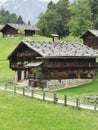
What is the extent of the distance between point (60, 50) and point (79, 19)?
159ft

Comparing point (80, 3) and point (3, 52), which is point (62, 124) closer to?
point (3, 52)

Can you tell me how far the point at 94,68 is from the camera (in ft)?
179

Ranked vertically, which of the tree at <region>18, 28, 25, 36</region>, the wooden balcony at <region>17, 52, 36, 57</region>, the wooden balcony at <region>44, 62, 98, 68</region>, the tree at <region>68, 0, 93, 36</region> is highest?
the tree at <region>68, 0, 93, 36</region>

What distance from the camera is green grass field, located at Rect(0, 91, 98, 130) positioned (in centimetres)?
2558

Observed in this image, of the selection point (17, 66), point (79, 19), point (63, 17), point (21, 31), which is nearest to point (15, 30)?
point (21, 31)

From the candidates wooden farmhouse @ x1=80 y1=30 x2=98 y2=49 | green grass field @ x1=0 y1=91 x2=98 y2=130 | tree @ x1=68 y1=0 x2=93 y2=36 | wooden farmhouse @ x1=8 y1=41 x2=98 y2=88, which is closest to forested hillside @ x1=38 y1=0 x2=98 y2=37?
tree @ x1=68 y1=0 x2=93 y2=36

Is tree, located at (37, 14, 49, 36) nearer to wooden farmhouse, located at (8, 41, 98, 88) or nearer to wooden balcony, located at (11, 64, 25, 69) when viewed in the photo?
wooden balcony, located at (11, 64, 25, 69)

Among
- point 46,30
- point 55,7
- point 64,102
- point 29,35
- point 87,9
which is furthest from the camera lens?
point 55,7

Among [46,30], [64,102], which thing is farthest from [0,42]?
[64,102]

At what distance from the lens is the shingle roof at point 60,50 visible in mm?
50906

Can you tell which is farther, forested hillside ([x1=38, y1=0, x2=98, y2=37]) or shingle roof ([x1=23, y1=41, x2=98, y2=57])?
forested hillside ([x1=38, y1=0, x2=98, y2=37])

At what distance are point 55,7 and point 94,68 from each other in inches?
3251

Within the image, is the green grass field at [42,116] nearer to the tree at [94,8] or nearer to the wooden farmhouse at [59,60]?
the wooden farmhouse at [59,60]

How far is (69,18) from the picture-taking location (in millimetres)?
126438
